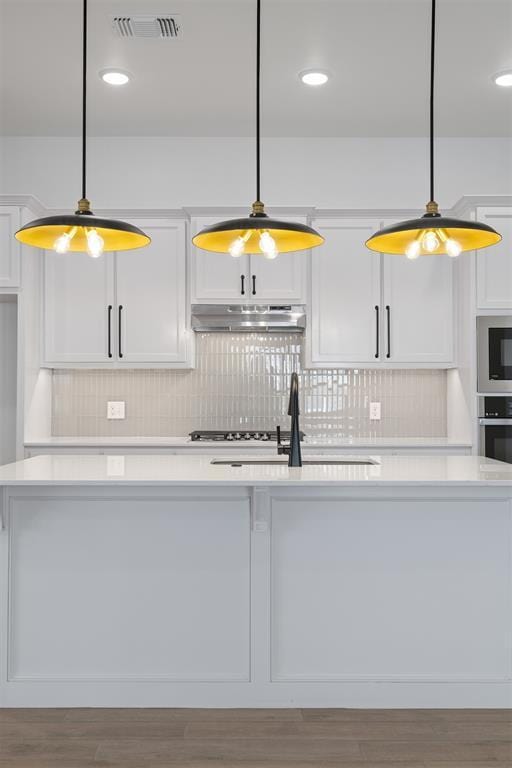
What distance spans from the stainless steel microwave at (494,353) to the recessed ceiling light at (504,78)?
1353 millimetres

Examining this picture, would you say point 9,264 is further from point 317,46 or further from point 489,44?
point 489,44

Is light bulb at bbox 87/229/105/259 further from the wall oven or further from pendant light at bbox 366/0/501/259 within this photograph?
the wall oven

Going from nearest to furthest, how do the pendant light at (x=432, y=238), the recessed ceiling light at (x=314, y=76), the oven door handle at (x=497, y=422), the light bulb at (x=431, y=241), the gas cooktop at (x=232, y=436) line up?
the pendant light at (x=432, y=238), the light bulb at (x=431, y=241), the recessed ceiling light at (x=314, y=76), the oven door handle at (x=497, y=422), the gas cooktop at (x=232, y=436)

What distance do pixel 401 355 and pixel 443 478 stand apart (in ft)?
7.09

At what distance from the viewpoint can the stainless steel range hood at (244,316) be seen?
14.3 feet

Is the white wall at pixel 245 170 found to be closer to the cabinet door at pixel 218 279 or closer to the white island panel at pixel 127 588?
the cabinet door at pixel 218 279

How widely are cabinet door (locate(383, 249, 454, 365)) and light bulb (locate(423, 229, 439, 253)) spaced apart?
1917 mm

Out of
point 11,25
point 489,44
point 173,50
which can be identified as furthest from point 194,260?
point 489,44

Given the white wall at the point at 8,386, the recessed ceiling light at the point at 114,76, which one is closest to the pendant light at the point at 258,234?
the recessed ceiling light at the point at 114,76

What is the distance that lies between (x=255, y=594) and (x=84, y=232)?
1552 mm

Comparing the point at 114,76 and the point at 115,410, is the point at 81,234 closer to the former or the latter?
the point at 114,76

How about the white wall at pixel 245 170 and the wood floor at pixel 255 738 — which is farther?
the white wall at pixel 245 170

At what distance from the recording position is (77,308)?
4418 millimetres

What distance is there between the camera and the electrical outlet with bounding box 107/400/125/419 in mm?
4695
